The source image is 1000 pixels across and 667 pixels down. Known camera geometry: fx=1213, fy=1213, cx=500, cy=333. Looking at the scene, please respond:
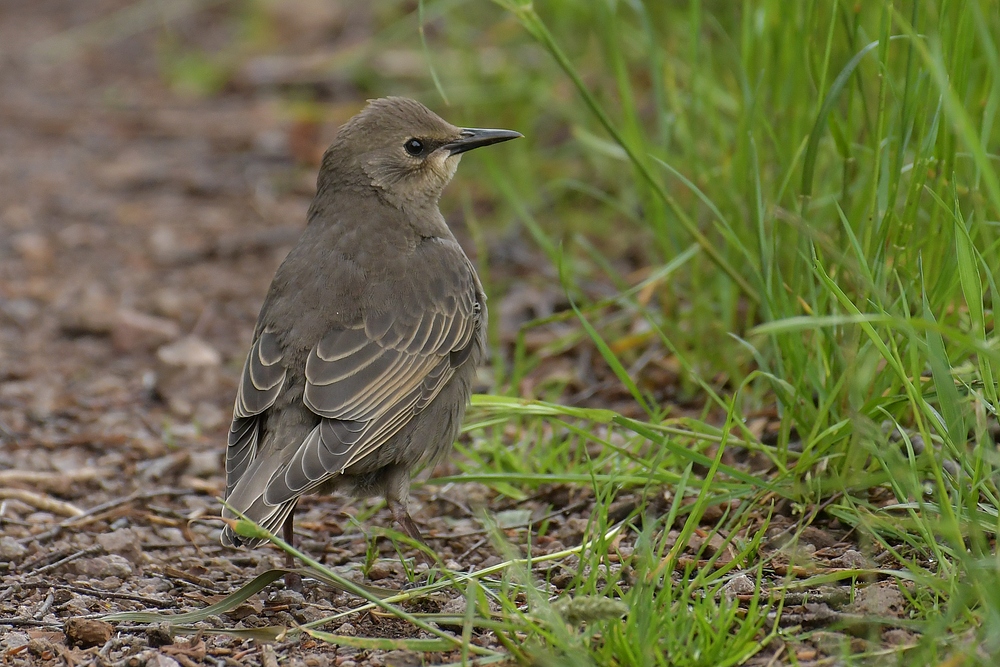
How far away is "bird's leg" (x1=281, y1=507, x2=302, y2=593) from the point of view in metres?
4.14

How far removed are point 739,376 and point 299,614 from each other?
2188 millimetres

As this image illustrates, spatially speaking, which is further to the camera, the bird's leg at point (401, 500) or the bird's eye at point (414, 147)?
the bird's eye at point (414, 147)

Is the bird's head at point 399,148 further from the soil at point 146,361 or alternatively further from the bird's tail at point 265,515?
the bird's tail at point 265,515

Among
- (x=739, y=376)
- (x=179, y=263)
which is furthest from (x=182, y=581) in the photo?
(x=179, y=263)

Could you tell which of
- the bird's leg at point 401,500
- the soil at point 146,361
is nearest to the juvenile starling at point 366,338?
the bird's leg at point 401,500

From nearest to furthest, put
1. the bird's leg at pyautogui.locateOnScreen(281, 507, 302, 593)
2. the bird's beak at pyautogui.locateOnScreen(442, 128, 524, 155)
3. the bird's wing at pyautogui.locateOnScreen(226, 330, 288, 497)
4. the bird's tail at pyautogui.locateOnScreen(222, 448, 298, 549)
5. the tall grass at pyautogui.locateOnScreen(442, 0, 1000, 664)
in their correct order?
the tall grass at pyautogui.locateOnScreen(442, 0, 1000, 664), the bird's tail at pyautogui.locateOnScreen(222, 448, 298, 549), the bird's leg at pyautogui.locateOnScreen(281, 507, 302, 593), the bird's wing at pyautogui.locateOnScreen(226, 330, 288, 497), the bird's beak at pyautogui.locateOnScreen(442, 128, 524, 155)

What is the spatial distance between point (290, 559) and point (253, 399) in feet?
2.01

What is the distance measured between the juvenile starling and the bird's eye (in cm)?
1

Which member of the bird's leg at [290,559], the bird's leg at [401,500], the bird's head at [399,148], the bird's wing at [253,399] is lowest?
the bird's leg at [290,559]

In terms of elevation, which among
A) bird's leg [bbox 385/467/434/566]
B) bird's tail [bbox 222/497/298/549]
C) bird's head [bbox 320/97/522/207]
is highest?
bird's head [bbox 320/97/522/207]

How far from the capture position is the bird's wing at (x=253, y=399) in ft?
14.2

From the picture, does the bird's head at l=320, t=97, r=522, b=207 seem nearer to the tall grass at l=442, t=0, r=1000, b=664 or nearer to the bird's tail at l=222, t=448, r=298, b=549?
the tall grass at l=442, t=0, r=1000, b=664

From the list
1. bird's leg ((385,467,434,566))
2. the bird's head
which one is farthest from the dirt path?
the bird's head

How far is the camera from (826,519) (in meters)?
4.02
